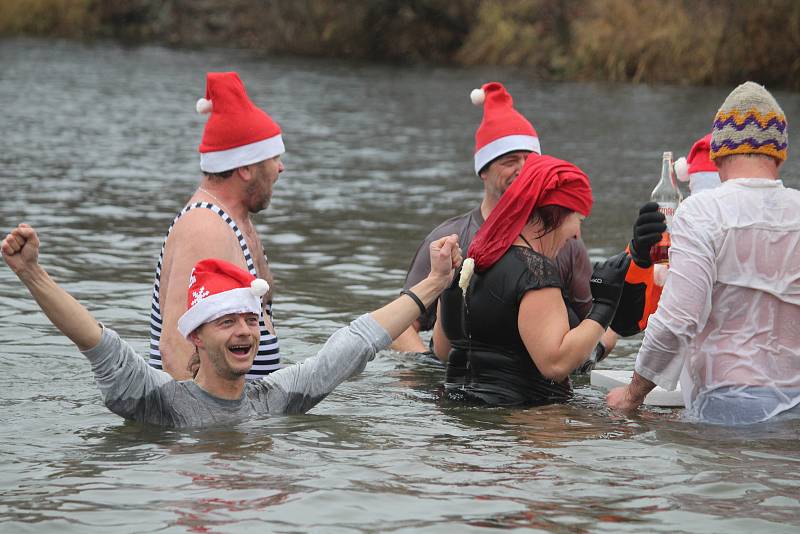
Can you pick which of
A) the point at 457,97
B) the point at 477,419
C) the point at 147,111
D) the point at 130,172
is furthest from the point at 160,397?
the point at 457,97

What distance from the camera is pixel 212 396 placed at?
682 centimetres

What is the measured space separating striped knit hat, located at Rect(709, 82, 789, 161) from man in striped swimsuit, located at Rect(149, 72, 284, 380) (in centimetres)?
245

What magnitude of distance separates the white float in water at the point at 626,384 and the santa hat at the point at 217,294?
2271 millimetres

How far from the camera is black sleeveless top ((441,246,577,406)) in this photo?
6727mm

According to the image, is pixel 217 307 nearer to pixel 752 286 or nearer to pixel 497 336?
pixel 497 336

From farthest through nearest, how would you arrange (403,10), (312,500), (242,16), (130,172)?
(242,16) → (403,10) → (130,172) → (312,500)

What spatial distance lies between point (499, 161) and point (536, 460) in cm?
278

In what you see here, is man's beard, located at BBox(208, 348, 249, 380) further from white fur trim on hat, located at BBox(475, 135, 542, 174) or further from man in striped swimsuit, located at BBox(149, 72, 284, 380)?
white fur trim on hat, located at BBox(475, 135, 542, 174)

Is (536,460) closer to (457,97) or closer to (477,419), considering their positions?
(477,419)

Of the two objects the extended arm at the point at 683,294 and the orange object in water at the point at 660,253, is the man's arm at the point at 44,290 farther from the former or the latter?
the orange object in water at the point at 660,253

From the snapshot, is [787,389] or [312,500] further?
[787,389]

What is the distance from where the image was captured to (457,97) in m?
31.5

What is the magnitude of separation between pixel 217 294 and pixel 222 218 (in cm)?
75

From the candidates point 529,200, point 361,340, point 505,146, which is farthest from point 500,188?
point 361,340
